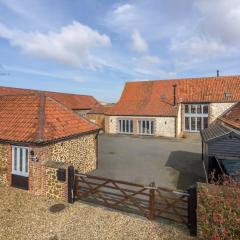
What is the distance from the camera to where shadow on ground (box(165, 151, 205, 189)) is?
13015mm

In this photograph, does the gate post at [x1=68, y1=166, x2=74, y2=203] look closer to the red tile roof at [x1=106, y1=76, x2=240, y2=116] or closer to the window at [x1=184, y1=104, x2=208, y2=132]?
the red tile roof at [x1=106, y1=76, x2=240, y2=116]

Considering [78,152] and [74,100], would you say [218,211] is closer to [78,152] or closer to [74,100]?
[78,152]

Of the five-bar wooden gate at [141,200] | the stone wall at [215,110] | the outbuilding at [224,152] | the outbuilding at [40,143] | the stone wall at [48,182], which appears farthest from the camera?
the stone wall at [215,110]

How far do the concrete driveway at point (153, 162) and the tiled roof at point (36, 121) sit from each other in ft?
11.3

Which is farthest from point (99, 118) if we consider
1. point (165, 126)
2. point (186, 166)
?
point (186, 166)

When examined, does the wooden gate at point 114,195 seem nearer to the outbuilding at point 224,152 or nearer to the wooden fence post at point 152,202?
the wooden fence post at point 152,202

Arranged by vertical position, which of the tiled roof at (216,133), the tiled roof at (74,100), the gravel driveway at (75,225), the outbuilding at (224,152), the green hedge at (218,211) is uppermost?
the tiled roof at (74,100)

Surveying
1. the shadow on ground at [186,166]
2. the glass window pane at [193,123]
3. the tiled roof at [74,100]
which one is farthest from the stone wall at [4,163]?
the glass window pane at [193,123]

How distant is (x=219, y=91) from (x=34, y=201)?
82.9ft

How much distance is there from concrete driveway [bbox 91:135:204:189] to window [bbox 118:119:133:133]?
17.7 ft

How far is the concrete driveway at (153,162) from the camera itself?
13531 mm

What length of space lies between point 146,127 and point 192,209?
72.4 ft

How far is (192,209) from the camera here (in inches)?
304

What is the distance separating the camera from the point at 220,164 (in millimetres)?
11352
